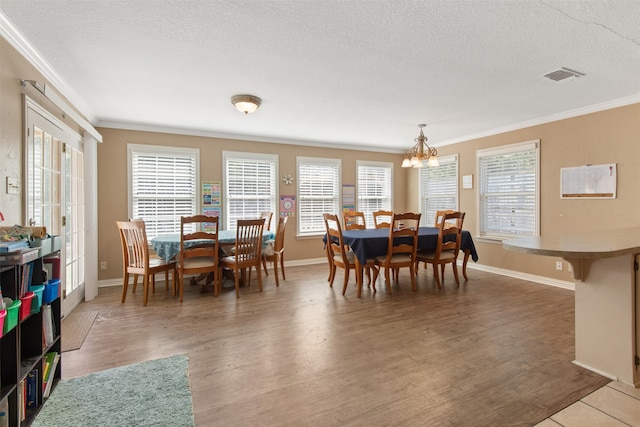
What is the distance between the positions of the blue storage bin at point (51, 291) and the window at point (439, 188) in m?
5.59

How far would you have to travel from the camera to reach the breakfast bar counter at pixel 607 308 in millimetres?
1969

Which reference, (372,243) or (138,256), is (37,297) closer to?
(138,256)

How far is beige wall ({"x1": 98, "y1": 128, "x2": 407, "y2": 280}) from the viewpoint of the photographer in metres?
4.50

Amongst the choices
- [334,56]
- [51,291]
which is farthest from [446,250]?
[51,291]

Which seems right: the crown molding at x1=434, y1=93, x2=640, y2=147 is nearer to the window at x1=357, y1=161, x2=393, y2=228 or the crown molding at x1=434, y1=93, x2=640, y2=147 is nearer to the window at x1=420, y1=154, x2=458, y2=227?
the window at x1=420, y1=154, x2=458, y2=227

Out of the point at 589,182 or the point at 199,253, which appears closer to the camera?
the point at 199,253

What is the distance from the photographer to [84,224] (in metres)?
3.88

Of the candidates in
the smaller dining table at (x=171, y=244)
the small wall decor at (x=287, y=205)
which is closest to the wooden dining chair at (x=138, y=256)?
the smaller dining table at (x=171, y=244)

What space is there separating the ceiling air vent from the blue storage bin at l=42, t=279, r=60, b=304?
4180mm

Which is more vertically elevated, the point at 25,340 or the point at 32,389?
the point at 25,340

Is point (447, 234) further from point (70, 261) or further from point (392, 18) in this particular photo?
point (70, 261)

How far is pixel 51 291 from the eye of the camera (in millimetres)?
A: 1928

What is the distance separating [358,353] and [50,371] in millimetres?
1976

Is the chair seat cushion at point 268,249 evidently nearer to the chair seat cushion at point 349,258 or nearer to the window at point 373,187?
the chair seat cushion at point 349,258
